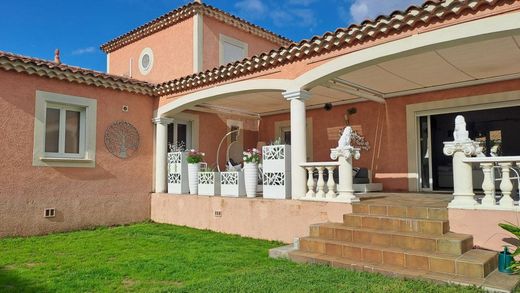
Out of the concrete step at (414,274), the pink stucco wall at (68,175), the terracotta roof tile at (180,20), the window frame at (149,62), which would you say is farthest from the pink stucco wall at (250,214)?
the terracotta roof tile at (180,20)

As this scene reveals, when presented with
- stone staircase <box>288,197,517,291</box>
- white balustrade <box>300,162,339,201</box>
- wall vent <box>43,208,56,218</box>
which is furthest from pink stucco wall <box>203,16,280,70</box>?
stone staircase <box>288,197,517,291</box>

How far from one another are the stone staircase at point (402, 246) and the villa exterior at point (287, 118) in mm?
423

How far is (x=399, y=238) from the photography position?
562 centimetres

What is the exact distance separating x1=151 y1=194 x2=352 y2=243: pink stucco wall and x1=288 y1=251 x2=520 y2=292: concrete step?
1357mm

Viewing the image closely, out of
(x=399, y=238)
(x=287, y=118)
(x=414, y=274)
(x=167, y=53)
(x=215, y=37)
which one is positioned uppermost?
(x=215, y=37)

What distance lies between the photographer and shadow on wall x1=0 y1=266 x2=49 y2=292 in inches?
192

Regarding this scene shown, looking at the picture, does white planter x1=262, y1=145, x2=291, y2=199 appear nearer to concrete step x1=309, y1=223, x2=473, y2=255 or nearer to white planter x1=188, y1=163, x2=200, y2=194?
concrete step x1=309, y1=223, x2=473, y2=255

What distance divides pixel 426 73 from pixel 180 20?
8.32 meters

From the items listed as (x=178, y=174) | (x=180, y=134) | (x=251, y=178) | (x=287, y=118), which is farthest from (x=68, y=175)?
(x=287, y=118)

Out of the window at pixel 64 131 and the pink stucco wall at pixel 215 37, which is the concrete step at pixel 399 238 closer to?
the window at pixel 64 131

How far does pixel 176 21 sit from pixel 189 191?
20.3 ft

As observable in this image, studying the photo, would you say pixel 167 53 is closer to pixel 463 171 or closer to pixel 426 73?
pixel 426 73

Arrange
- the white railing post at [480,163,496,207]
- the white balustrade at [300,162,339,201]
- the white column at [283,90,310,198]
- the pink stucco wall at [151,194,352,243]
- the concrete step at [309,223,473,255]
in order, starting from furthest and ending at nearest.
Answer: the white column at [283,90,310,198], the pink stucco wall at [151,194,352,243], the white balustrade at [300,162,339,201], the white railing post at [480,163,496,207], the concrete step at [309,223,473,255]

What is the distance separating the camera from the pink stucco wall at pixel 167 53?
12.8 meters
